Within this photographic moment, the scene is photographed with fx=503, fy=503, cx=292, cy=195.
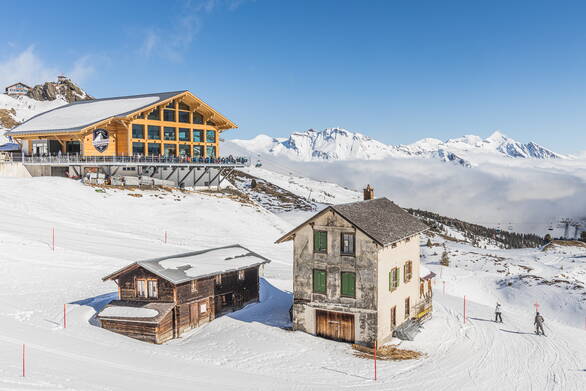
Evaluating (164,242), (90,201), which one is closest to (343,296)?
(164,242)

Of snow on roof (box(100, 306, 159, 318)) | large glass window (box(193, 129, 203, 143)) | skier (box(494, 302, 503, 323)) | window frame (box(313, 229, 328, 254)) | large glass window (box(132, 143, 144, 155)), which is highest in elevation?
large glass window (box(193, 129, 203, 143))

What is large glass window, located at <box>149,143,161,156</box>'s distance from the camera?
7024 centimetres

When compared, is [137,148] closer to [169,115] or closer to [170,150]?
[170,150]

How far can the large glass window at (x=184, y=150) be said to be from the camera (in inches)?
2933

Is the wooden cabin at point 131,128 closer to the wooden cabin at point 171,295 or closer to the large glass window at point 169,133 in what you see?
the large glass window at point 169,133

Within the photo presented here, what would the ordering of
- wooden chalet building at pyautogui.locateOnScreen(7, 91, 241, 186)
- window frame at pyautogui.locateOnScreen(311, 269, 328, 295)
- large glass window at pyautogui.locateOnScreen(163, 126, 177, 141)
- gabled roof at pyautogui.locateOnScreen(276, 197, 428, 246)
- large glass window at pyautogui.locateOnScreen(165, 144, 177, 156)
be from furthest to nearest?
large glass window at pyautogui.locateOnScreen(165, 144, 177, 156), large glass window at pyautogui.locateOnScreen(163, 126, 177, 141), wooden chalet building at pyautogui.locateOnScreen(7, 91, 241, 186), window frame at pyautogui.locateOnScreen(311, 269, 328, 295), gabled roof at pyautogui.locateOnScreen(276, 197, 428, 246)

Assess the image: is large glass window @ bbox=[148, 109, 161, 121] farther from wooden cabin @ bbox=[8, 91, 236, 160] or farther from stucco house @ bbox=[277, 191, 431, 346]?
stucco house @ bbox=[277, 191, 431, 346]

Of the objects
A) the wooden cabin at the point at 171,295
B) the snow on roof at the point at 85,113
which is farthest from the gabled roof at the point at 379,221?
the snow on roof at the point at 85,113

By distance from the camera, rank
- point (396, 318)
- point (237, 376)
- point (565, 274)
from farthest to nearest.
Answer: point (565, 274) < point (396, 318) < point (237, 376)

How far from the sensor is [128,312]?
2861cm

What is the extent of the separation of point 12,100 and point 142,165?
3180 inches

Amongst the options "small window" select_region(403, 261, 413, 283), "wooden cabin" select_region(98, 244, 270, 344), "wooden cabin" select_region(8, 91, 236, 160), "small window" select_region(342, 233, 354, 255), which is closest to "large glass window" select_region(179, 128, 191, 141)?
"wooden cabin" select_region(8, 91, 236, 160)

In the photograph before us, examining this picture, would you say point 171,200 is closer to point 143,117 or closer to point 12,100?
point 143,117

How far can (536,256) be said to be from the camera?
7812 centimetres
